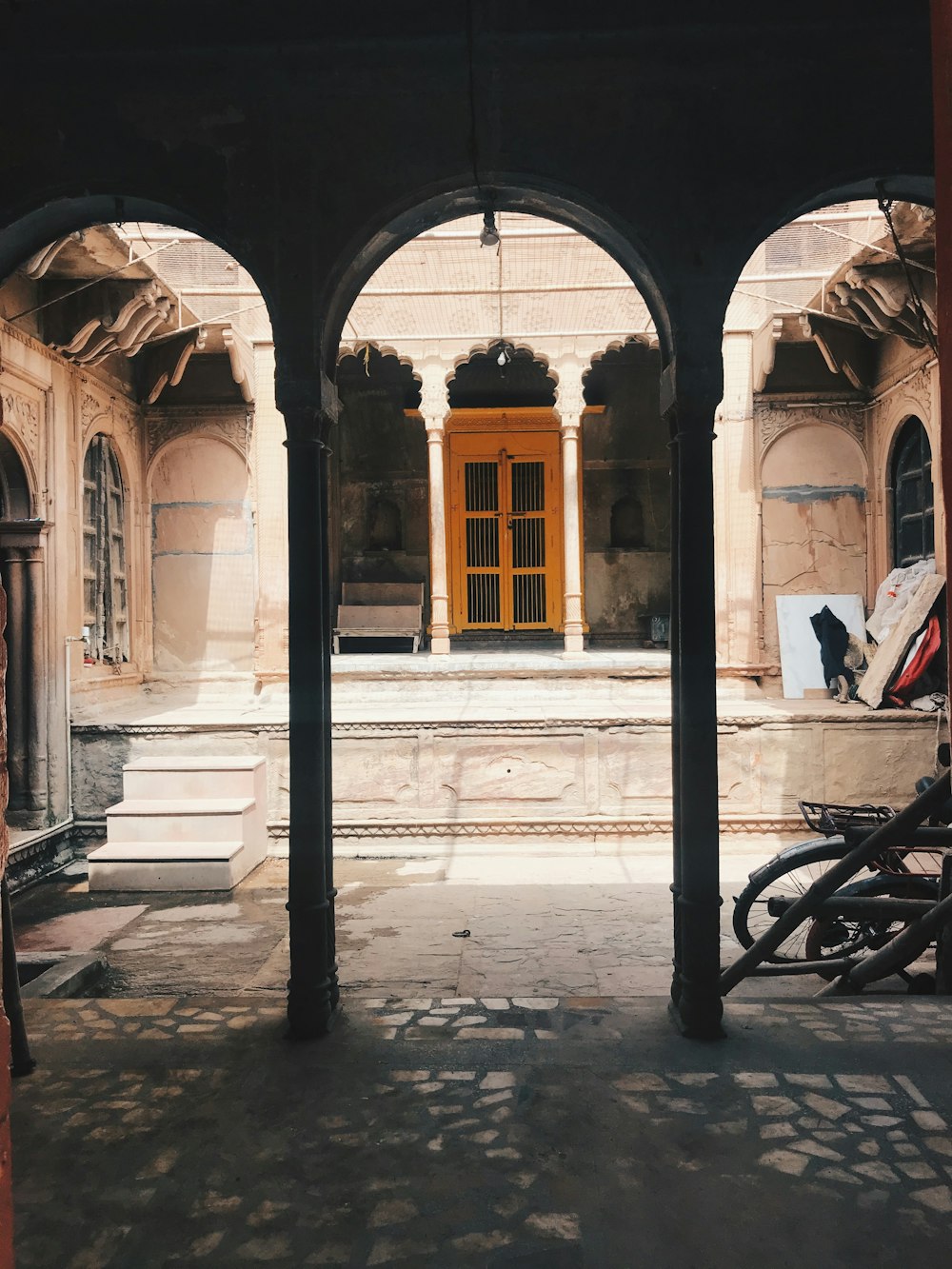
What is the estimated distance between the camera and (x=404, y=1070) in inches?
126

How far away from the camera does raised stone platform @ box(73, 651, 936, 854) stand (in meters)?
8.09

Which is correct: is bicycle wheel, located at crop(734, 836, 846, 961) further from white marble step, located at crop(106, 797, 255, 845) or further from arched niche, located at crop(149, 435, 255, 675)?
arched niche, located at crop(149, 435, 255, 675)

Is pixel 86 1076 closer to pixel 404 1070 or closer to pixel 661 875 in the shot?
pixel 404 1070

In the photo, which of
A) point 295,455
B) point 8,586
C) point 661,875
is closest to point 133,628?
point 8,586

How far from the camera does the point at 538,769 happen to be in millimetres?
8117

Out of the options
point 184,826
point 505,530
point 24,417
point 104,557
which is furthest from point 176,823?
point 505,530

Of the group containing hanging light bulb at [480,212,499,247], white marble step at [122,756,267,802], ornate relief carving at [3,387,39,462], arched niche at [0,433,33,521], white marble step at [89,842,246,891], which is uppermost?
hanging light bulb at [480,212,499,247]

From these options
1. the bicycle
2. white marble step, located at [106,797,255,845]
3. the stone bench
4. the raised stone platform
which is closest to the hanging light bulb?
the bicycle

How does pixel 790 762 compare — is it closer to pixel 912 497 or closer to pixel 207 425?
pixel 912 497

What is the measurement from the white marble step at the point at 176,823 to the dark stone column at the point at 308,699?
371 centimetres

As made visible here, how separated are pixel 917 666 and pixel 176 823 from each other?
6.66 m

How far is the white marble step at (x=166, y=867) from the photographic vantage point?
6965 mm

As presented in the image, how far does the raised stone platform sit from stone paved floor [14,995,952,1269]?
14.2 feet

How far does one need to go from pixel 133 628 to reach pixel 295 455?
6.96m
